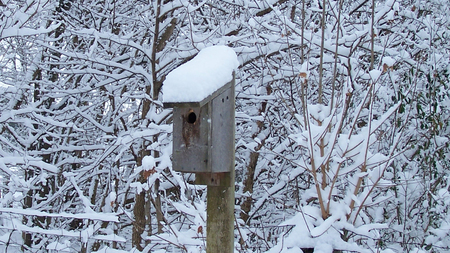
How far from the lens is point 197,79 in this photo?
6.73ft

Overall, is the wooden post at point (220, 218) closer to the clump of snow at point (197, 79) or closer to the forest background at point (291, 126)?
the forest background at point (291, 126)

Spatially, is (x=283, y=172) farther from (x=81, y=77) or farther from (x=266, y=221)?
(x=81, y=77)

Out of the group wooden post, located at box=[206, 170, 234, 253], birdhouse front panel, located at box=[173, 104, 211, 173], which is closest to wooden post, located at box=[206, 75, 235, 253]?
wooden post, located at box=[206, 170, 234, 253]

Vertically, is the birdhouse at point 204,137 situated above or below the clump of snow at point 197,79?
below

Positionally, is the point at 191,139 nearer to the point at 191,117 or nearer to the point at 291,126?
the point at 191,117

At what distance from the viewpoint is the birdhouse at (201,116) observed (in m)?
2.04

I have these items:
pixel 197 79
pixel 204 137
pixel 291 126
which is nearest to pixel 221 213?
pixel 204 137

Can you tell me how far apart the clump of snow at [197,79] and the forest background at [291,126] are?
455 mm

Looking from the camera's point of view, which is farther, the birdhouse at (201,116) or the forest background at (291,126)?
the forest background at (291,126)

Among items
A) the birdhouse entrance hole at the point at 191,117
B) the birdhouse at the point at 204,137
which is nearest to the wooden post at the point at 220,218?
the birdhouse at the point at 204,137

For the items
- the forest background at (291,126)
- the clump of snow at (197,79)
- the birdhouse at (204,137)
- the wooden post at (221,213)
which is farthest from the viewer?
the forest background at (291,126)

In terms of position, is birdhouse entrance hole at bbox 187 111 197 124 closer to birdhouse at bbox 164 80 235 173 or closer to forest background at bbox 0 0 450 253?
birdhouse at bbox 164 80 235 173

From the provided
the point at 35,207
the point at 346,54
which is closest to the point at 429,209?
the point at 346,54

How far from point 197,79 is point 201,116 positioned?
0.69 feet
